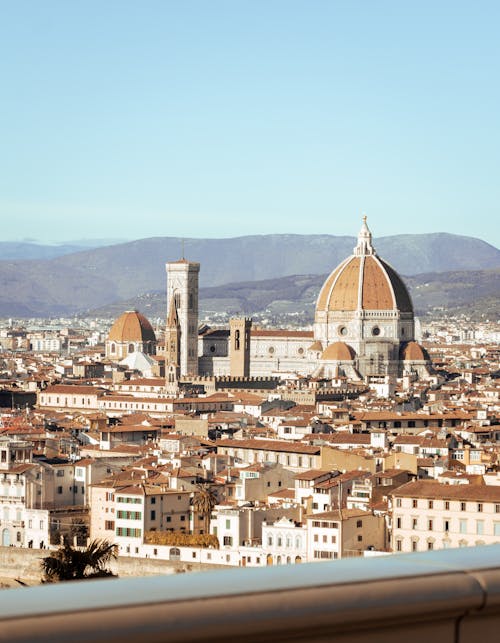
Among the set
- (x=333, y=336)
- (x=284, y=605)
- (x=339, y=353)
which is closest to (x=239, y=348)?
(x=333, y=336)

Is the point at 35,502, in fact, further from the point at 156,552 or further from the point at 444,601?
the point at 444,601

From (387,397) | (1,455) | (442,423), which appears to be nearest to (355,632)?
(1,455)

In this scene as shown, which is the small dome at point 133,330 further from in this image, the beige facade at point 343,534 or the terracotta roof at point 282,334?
the beige facade at point 343,534

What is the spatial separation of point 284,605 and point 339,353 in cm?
7735

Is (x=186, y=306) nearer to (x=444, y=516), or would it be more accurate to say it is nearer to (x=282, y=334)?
(x=282, y=334)

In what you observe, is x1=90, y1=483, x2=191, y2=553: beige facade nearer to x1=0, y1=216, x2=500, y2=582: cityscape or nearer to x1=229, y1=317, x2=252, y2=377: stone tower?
x1=0, y1=216, x2=500, y2=582: cityscape

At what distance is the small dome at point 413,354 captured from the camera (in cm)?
8125

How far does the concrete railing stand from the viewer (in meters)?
1.95

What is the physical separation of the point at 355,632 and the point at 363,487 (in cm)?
2843

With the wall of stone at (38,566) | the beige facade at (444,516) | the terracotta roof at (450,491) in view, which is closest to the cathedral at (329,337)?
the terracotta roof at (450,491)

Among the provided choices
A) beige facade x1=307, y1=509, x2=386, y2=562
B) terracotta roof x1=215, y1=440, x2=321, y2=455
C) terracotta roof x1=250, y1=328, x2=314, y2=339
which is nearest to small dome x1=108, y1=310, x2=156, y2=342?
terracotta roof x1=250, y1=328, x2=314, y2=339

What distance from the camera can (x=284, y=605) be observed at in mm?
2033

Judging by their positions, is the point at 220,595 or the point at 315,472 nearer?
the point at 220,595

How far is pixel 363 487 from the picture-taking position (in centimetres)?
3036
